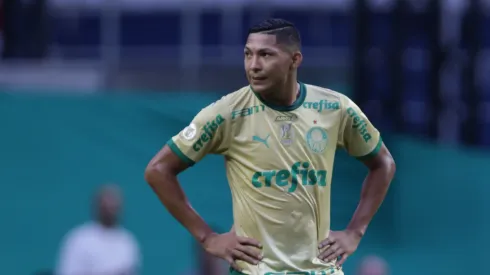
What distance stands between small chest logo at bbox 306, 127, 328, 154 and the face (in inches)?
12.6

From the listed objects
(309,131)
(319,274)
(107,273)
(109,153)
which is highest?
(309,131)

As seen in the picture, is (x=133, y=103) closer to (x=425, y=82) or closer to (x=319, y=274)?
(x=425, y=82)

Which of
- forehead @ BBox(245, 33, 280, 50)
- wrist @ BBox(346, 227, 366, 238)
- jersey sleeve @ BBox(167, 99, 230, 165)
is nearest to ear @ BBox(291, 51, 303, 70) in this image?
forehead @ BBox(245, 33, 280, 50)

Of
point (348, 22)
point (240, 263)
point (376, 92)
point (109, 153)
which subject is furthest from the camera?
point (348, 22)

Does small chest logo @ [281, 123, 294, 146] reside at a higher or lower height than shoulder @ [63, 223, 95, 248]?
higher

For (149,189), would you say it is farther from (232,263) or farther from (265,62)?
(265,62)

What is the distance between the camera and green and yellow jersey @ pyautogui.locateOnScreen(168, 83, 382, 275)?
690 cm

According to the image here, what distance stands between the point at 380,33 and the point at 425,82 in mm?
734

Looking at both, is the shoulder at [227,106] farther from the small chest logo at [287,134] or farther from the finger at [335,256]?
the finger at [335,256]

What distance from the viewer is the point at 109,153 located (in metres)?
12.4

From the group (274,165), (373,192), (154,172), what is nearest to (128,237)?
(373,192)

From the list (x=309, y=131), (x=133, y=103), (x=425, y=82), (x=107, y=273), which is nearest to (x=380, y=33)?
(x=425, y=82)

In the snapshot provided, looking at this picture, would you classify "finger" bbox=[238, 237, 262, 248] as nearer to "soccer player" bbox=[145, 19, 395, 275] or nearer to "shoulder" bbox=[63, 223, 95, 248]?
"soccer player" bbox=[145, 19, 395, 275]

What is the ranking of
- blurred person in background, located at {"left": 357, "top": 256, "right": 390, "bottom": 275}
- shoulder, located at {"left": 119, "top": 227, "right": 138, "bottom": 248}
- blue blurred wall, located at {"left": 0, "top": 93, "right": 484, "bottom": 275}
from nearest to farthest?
blurred person in background, located at {"left": 357, "top": 256, "right": 390, "bottom": 275} < shoulder, located at {"left": 119, "top": 227, "right": 138, "bottom": 248} < blue blurred wall, located at {"left": 0, "top": 93, "right": 484, "bottom": 275}
